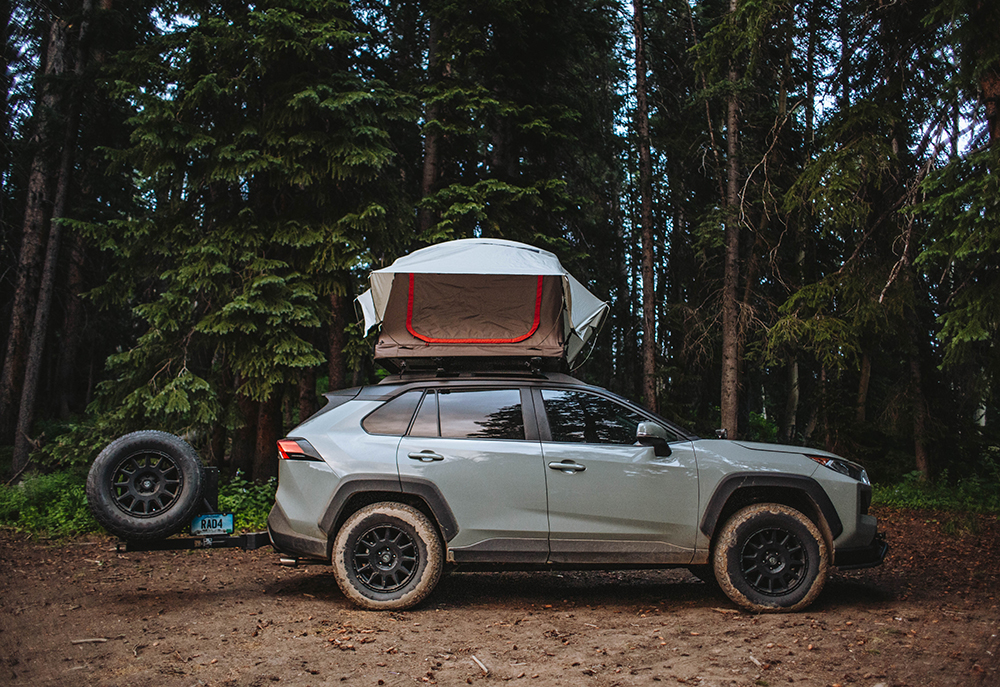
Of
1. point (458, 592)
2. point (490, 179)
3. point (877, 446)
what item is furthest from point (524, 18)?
point (877, 446)

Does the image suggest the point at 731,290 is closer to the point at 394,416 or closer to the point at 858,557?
the point at 858,557

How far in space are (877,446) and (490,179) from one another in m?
9.92

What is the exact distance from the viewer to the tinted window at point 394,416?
19.3 ft

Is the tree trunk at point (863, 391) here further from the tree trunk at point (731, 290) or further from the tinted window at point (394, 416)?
the tinted window at point (394, 416)

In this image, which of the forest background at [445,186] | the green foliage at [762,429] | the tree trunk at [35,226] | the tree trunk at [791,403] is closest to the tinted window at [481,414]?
the forest background at [445,186]

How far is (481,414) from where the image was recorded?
5918 millimetres

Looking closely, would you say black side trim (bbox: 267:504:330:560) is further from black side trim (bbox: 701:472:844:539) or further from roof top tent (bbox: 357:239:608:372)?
black side trim (bbox: 701:472:844:539)

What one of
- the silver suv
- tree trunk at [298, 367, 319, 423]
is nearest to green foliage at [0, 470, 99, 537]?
tree trunk at [298, 367, 319, 423]

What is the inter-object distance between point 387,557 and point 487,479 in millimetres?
1001

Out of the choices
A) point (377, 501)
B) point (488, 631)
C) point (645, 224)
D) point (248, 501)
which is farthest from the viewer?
point (645, 224)

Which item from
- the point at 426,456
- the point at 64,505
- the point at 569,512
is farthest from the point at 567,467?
the point at 64,505

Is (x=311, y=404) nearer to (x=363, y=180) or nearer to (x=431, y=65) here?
(x=363, y=180)

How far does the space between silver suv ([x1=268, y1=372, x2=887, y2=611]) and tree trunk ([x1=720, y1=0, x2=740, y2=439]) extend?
298 inches

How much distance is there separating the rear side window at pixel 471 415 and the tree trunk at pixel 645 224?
30.1 ft
